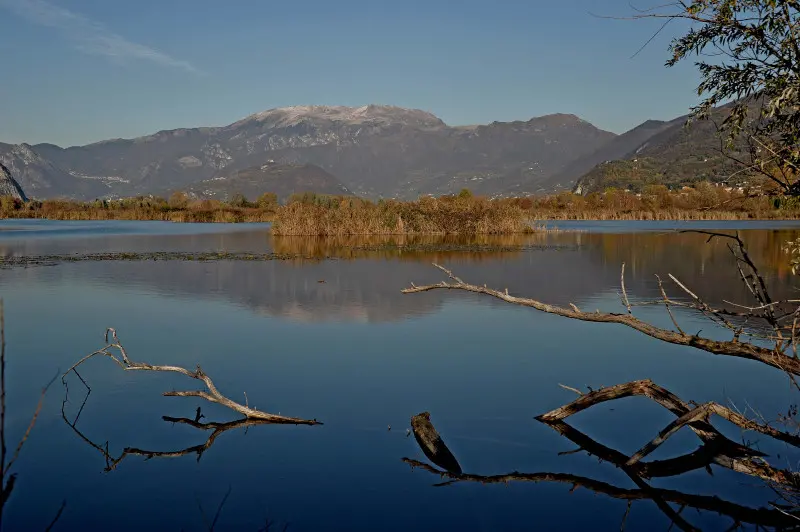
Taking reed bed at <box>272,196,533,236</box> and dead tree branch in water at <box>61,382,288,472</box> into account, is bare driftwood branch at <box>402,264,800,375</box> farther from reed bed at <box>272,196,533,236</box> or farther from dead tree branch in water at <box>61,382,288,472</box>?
reed bed at <box>272,196,533,236</box>

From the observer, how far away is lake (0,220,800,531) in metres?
6.96

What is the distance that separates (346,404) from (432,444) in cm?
213

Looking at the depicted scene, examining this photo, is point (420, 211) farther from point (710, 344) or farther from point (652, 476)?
point (652, 476)

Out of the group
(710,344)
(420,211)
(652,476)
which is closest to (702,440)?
(652,476)

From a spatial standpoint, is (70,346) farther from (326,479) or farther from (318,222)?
(318,222)

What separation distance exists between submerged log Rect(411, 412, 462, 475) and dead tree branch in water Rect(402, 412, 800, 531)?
0.01 meters

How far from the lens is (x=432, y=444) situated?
827cm

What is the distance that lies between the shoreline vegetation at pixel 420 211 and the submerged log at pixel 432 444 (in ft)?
16.0

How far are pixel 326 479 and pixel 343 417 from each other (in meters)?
2.02

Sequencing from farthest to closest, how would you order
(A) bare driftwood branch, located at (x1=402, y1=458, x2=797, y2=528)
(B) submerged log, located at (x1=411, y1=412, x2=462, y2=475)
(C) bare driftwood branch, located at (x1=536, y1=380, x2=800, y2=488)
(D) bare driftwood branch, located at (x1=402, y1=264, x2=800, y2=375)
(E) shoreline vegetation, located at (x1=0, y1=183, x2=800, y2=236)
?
(E) shoreline vegetation, located at (x1=0, y1=183, x2=800, y2=236)
(B) submerged log, located at (x1=411, y1=412, x2=462, y2=475)
(D) bare driftwood branch, located at (x1=402, y1=264, x2=800, y2=375)
(C) bare driftwood branch, located at (x1=536, y1=380, x2=800, y2=488)
(A) bare driftwood branch, located at (x1=402, y1=458, x2=797, y2=528)

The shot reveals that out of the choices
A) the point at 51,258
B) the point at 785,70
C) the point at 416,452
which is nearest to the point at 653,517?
the point at 416,452

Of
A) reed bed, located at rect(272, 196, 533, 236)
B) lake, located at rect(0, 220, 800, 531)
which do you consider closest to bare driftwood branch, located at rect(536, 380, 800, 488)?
lake, located at rect(0, 220, 800, 531)

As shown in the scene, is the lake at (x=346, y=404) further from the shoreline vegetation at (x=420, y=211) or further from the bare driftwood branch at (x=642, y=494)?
the shoreline vegetation at (x=420, y=211)

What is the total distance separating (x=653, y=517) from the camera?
6.77 metres
